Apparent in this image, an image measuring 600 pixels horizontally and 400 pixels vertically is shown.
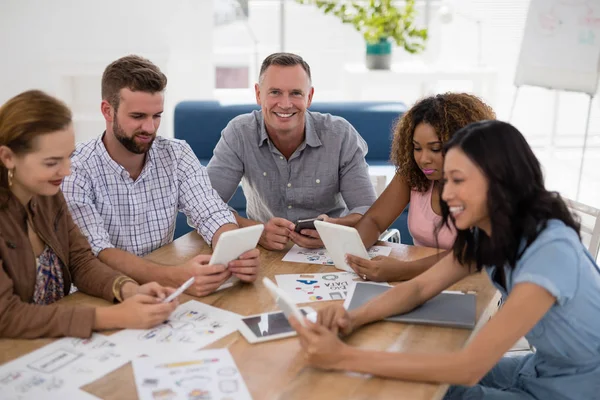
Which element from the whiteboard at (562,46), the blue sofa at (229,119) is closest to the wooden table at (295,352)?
the blue sofa at (229,119)

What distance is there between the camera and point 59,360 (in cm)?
151

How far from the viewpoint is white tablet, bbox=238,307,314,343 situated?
164cm

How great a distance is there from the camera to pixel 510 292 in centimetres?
165

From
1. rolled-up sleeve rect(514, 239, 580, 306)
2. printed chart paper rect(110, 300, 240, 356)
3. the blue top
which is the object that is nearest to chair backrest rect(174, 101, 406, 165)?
printed chart paper rect(110, 300, 240, 356)

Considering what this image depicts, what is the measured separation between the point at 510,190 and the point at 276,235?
3.19 ft

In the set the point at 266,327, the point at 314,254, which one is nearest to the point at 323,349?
the point at 266,327

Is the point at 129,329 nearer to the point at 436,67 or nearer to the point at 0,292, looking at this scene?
the point at 0,292

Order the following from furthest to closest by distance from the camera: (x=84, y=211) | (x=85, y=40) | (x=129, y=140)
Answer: (x=85, y=40) < (x=129, y=140) < (x=84, y=211)

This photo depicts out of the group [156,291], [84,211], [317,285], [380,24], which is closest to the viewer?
[156,291]

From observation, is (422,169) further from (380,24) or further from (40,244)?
(380,24)

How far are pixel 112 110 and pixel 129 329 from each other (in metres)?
0.91

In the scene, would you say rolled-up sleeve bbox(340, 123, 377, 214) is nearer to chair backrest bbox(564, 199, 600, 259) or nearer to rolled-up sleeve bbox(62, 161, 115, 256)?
chair backrest bbox(564, 199, 600, 259)

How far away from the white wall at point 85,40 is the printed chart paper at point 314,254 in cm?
377

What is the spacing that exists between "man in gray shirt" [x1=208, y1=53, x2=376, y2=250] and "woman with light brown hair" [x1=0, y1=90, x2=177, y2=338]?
109cm
